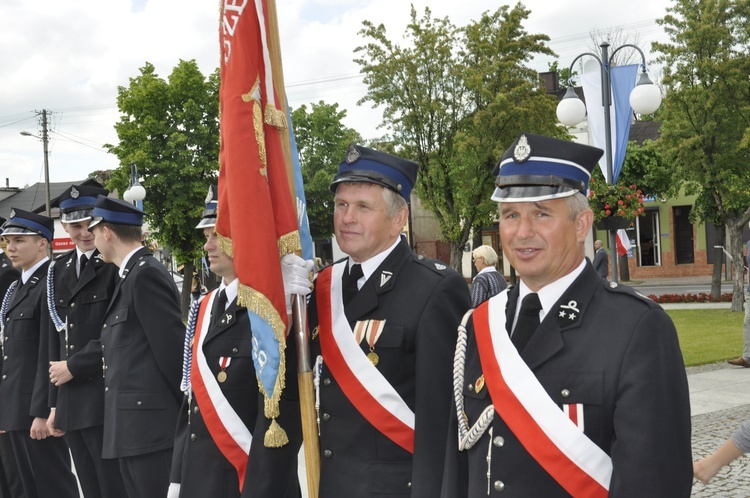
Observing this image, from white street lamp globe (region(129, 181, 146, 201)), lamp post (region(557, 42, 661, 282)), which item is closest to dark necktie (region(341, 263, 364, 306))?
lamp post (region(557, 42, 661, 282))

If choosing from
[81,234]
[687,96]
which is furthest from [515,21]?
[81,234]

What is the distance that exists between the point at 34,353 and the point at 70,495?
1.14 meters

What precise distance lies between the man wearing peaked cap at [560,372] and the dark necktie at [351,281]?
2.61ft

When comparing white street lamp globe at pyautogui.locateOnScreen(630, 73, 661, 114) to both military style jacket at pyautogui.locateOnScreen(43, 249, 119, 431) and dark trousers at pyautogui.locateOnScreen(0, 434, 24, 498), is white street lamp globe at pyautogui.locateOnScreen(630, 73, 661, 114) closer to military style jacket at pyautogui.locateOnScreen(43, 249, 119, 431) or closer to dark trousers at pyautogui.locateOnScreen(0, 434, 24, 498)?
A: military style jacket at pyautogui.locateOnScreen(43, 249, 119, 431)

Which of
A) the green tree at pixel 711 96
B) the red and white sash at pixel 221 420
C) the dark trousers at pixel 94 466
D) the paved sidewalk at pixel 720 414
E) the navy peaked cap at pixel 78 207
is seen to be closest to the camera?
the red and white sash at pixel 221 420

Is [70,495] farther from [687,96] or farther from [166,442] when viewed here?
[687,96]

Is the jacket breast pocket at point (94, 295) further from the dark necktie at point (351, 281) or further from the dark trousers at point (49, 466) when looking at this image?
the dark necktie at point (351, 281)

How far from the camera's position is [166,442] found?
4.69 m

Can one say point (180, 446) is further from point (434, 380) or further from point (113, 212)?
point (113, 212)

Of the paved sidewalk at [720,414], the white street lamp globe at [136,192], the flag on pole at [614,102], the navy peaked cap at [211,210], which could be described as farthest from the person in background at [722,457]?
the white street lamp globe at [136,192]

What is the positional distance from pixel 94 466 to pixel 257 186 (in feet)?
10.00

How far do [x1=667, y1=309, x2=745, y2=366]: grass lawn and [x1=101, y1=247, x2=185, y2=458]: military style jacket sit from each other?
9650 millimetres

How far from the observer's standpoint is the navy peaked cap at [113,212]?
16.2ft

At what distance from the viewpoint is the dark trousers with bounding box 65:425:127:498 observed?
5043 mm
